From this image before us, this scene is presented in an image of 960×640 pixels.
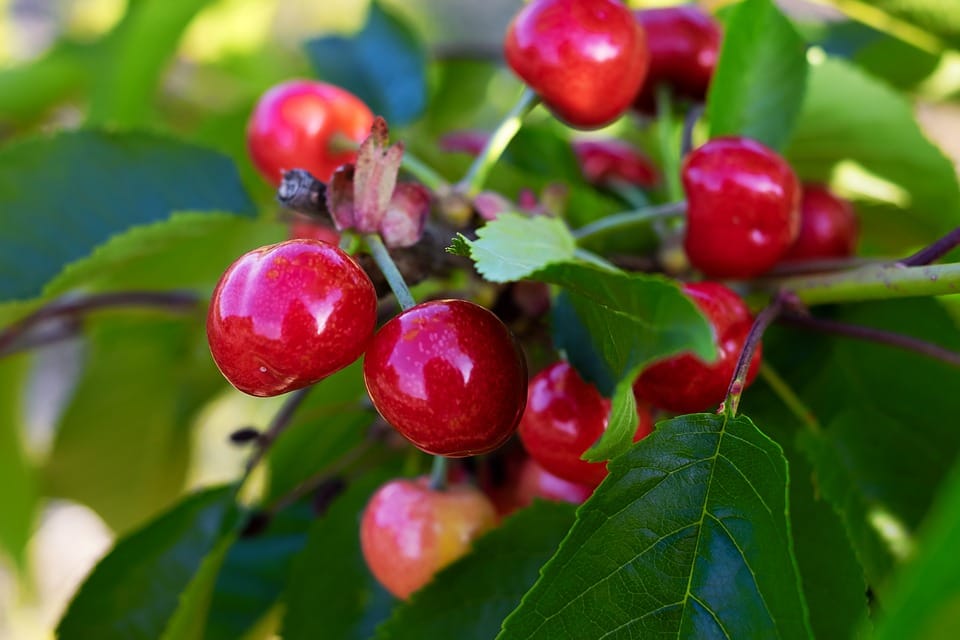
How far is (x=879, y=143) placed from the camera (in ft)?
2.30

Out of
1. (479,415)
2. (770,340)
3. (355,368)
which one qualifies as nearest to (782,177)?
(770,340)

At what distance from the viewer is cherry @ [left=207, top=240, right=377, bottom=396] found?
34 centimetres

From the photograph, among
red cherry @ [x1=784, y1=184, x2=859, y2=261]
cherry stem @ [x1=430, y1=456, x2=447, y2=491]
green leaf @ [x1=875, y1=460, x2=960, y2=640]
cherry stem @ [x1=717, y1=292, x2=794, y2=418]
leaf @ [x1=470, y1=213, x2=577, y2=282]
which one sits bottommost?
cherry stem @ [x1=430, y1=456, x2=447, y2=491]

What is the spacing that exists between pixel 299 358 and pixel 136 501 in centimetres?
84

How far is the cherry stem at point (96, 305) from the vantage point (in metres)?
0.80

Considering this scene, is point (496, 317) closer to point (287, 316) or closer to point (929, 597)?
point (287, 316)

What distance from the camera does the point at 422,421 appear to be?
13.5 inches

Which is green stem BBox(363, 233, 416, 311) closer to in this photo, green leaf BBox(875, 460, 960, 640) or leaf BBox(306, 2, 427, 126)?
green leaf BBox(875, 460, 960, 640)

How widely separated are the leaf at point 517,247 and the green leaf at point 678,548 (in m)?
0.09

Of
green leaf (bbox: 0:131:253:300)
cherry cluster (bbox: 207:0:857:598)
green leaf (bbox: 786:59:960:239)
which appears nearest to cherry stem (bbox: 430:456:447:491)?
cherry cluster (bbox: 207:0:857:598)

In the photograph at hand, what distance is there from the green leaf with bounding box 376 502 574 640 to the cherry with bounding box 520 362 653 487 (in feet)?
0.20

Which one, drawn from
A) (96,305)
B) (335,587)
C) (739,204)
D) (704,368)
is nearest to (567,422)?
(704,368)

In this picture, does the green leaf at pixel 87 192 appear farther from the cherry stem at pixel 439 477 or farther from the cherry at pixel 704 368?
the cherry at pixel 704 368

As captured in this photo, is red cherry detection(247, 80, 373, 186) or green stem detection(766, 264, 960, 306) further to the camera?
red cherry detection(247, 80, 373, 186)
